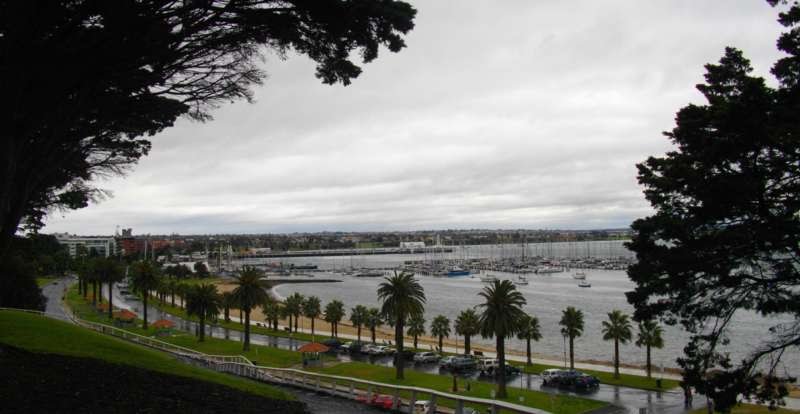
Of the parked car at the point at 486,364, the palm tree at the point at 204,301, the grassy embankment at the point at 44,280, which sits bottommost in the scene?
the parked car at the point at 486,364

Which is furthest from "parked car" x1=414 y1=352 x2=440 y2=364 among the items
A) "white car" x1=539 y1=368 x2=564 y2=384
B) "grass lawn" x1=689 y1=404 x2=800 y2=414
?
"grass lawn" x1=689 y1=404 x2=800 y2=414

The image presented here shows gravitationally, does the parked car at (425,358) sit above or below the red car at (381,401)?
below

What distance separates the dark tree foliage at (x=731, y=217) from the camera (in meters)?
15.2

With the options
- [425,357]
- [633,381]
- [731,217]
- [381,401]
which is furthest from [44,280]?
[731,217]

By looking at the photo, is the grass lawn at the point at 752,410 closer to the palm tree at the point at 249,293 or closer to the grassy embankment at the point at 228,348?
the grassy embankment at the point at 228,348

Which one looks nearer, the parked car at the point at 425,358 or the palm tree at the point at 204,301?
the parked car at the point at 425,358

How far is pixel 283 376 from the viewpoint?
64.2ft

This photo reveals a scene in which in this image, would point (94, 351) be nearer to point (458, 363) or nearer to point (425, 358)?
point (458, 363)

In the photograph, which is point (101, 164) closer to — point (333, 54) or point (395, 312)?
point (333, 54)

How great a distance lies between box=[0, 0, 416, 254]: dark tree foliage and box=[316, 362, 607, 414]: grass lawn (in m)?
19.6

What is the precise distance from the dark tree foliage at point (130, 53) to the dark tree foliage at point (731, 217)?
403 inches

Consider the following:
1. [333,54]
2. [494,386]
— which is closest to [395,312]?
[494,386]

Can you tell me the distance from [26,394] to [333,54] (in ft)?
26.9

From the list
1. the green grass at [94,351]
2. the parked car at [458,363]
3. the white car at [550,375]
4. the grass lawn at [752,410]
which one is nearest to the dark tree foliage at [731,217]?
the green grass at [94,351]
